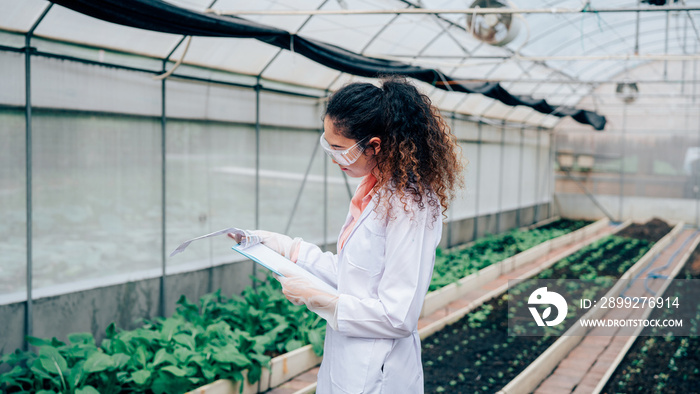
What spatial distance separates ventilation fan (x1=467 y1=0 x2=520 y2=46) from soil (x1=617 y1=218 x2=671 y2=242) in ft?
28.0

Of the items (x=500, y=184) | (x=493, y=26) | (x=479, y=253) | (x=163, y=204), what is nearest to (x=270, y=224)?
(x=163, y=204)

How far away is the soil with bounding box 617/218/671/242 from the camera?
1177 centimetres

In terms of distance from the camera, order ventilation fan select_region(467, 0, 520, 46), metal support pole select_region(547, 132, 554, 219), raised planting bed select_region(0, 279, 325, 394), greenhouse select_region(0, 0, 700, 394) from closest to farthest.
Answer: greenhouse select_region(0, 0, 700, 394) → raised planting bed select_region(0, 279, 325, 394) → ventilation fan select_region(467, 0, 520, 46) → metal support pole select_region(547, 132, 554, 219)

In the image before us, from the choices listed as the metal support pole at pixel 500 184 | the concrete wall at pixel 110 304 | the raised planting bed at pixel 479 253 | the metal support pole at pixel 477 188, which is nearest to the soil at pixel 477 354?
the raised planting bed at pixel 479 253

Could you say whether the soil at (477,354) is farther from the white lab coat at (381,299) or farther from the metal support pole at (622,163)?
the metal support pole at (622,163)

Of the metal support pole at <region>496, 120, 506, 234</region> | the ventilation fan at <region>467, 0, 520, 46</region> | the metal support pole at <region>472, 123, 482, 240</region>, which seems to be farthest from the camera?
the metal support pole at <region>496, 120, 506, 234</region>

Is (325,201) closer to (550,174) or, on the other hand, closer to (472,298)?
(472,298)

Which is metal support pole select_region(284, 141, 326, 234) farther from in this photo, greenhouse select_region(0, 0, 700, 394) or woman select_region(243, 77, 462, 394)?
woman select_region(243, 77, 462, 394)

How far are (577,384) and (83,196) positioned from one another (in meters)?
3.98

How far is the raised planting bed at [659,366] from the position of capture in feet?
13.9

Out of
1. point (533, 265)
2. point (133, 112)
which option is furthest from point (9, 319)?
point (533, 265)

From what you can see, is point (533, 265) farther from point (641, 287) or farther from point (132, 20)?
point (132, 20)
